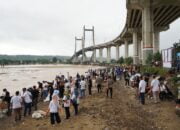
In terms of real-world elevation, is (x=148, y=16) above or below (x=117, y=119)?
above

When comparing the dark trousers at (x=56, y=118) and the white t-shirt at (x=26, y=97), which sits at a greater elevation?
the white t-shirt at (x=26, y=97)

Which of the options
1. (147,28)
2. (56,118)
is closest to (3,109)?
(56,118)

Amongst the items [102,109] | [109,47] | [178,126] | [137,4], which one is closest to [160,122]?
[178,126]

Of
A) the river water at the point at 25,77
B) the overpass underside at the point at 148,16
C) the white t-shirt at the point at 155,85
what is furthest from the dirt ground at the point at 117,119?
the overpass underside at the point at 148,16

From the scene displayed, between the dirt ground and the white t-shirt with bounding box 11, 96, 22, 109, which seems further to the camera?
the white t-shirt with bounding box 11, 96, 22, 109

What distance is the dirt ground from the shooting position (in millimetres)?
10859

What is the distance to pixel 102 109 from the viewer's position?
14.7 meters

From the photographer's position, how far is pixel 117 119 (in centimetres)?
1204

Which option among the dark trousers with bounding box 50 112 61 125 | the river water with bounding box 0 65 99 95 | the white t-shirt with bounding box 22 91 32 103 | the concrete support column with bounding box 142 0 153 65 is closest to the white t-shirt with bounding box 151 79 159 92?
the dark trousers with bounding box 50 112 61 125

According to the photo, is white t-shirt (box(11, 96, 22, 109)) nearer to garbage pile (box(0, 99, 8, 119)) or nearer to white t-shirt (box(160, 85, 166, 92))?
garbage pile (box(0, 99, 8, 119))

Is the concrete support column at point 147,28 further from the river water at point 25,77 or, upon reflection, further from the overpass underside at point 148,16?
the river water at point 25,77

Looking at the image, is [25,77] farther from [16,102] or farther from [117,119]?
[117,119]

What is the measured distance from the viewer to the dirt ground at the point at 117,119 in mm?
10859

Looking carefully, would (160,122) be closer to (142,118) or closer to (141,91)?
(142,118)
